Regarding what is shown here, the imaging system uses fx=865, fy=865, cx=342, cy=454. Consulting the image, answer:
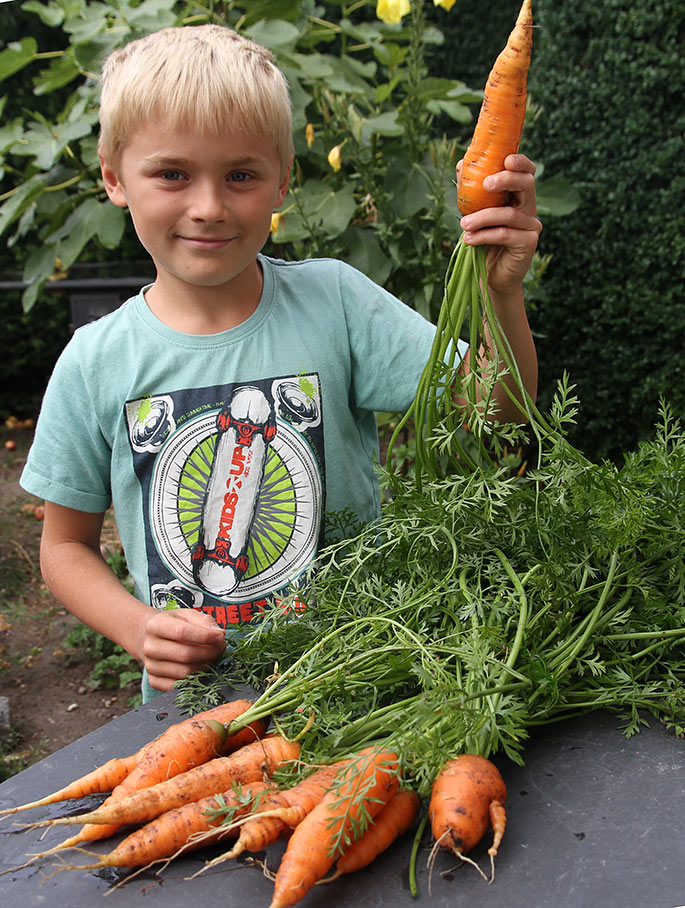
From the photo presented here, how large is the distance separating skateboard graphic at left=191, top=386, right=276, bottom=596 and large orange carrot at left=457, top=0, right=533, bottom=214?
0.57 meters

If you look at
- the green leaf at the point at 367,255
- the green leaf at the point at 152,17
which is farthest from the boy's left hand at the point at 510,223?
the green leaf at the point at 152,17

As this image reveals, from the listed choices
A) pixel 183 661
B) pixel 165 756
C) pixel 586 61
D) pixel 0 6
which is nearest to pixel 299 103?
pixel 586 61

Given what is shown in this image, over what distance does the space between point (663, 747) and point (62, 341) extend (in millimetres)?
5653

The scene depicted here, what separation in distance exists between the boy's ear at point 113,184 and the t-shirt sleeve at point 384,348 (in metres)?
0.48

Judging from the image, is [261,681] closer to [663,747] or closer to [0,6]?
[663,747]

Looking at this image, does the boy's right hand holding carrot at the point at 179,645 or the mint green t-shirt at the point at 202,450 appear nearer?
the boy's right hand holding carrot at the point at 179,645

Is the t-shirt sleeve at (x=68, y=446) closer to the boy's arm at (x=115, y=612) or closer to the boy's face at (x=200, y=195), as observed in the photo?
the boy's arm at (x=115, y=612)

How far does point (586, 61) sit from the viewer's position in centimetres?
354

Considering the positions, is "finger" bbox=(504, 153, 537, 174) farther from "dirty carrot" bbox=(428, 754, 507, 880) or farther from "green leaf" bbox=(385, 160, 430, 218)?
"green leaf" bbox=(385, 160, 430, 218)

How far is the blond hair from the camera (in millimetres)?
1459

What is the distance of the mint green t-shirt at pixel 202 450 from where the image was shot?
1.67 meters

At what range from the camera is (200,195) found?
149 cm

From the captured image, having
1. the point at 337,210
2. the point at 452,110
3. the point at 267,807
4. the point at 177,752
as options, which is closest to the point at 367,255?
the point at 337,210

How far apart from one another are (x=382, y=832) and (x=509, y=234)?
3.01ft
